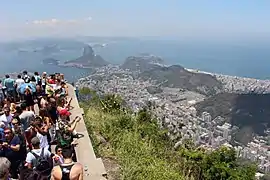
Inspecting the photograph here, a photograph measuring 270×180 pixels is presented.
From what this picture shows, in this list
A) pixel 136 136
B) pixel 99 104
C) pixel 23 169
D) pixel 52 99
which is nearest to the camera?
pixel 23 169

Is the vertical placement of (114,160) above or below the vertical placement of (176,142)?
above

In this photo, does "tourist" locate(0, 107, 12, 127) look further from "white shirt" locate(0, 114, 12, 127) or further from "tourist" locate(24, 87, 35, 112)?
"tourist" locate(24, 87, 35, 112)

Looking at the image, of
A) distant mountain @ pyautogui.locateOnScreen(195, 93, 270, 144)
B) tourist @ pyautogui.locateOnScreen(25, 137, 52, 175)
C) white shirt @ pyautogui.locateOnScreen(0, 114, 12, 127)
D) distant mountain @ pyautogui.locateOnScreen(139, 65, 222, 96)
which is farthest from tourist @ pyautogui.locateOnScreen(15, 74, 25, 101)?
distant mountain @ pyautogui.locateOnScreen(139, 65, 222, 96)

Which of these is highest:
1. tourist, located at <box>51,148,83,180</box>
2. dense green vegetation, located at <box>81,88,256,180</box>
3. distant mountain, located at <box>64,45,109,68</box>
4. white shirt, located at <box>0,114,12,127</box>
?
tourist, located at <box>51,148,83,180</box>

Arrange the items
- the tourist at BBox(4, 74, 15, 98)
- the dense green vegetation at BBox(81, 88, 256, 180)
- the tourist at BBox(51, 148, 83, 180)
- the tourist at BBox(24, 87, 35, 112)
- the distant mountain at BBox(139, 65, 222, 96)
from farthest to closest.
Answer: the distant mountain at BBox(139, 65, 222, 96), the tourist at BBox(4, 74, 15, 98), the tourist at BBox(24, 87, 35, 112), the dense green vegetation at BBox(81, 88, 256, 180), the tourist at BBox(51, 148, 83, 180)

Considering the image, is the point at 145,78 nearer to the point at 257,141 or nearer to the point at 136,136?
the point at 257,141

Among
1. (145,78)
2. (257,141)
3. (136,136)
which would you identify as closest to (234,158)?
(136,136)
